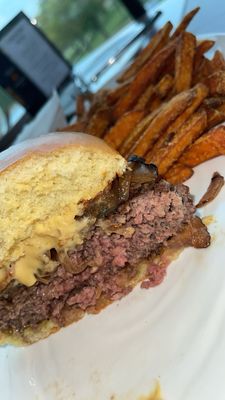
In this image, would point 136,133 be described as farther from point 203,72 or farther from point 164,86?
point 203,72

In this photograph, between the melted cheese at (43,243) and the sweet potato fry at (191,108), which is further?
the sweet potato fry at (191,108)

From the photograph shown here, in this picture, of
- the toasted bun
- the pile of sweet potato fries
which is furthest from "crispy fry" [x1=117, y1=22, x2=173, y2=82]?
the toasted bun

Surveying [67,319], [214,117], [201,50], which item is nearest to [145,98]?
[201,50]

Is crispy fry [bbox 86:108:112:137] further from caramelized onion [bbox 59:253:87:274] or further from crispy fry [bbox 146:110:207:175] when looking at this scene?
caramelized onion [bbox 59:253:87:274]

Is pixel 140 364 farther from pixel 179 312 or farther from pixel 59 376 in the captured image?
pixel 59 376

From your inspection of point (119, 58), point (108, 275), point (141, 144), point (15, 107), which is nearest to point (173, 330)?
point (108, 275)

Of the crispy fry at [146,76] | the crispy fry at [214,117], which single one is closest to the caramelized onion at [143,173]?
the crispy fry at [214,117]

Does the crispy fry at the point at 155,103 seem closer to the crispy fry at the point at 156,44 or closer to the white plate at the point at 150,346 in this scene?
the crispy fry at the point at 156,44
